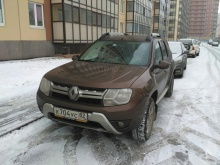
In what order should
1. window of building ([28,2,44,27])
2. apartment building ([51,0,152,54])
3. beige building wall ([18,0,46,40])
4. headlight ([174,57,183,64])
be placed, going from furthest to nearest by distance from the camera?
apartment building ([51,0,152,54]), window of building ([28,2,44,27]), beige building wall ([18,0,46,40]), headlight ([174,57,183,64])

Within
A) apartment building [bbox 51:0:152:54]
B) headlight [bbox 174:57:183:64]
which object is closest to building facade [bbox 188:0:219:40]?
apartment building [bbox 51:0:152:54]

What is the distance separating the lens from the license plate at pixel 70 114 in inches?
114

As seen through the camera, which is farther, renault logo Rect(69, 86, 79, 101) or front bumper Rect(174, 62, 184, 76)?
front bumper Rect(174, 62, 184, 76)

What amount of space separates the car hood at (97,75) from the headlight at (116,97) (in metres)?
0.07

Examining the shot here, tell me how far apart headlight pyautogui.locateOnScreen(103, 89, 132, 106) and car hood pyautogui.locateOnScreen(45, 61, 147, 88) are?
69 millimetres

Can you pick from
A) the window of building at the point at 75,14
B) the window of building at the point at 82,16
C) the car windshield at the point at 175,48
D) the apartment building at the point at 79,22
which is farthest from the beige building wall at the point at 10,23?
the car windshield at the point at 175,48

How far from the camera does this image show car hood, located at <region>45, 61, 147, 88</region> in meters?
2.92

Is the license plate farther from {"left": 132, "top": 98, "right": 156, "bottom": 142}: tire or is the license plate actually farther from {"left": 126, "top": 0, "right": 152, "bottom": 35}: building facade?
{"left": 126, "top": 0, "right": 152, "bottom": 35}: building facade

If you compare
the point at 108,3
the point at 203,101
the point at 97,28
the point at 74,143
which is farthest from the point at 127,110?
the point at 108,3

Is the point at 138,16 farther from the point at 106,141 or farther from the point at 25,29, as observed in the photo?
the point at 106,141

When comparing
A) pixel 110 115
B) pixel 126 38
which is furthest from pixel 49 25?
pixel 110 115

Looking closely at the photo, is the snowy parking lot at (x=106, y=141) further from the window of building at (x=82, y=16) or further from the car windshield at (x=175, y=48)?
the window of building at (x=82, y=16)

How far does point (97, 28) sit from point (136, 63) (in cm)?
1700

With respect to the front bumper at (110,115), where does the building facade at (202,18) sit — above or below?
above
